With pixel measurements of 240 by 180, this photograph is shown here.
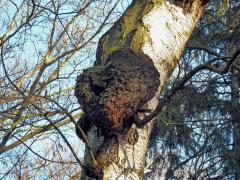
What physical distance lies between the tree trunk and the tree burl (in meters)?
0.07

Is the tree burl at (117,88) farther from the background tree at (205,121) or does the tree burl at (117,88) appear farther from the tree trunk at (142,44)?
the background tree at (205,121)

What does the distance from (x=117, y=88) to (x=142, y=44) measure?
308 millimetres

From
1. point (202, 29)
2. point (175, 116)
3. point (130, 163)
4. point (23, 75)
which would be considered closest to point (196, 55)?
point (202, 29)

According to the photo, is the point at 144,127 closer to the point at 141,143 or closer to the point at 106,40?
the point at 141,143

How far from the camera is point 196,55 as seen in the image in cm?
Answer: 660

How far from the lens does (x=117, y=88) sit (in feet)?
5.85

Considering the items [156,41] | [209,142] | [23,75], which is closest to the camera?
[156,41]

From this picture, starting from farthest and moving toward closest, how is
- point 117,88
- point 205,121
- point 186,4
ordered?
point 205,121 < point 186,4 < point 117,88

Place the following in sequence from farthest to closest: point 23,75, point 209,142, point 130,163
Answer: point 209,142
point 23,75
point 130,163

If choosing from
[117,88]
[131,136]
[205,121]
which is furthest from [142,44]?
[205,121]

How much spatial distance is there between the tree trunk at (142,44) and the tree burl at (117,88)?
7 centimetres

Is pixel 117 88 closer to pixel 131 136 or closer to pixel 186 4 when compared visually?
pixel 131 136

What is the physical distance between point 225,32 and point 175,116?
154 cm

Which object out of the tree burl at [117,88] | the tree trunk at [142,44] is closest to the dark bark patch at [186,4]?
the tree trunk at [142,44]
